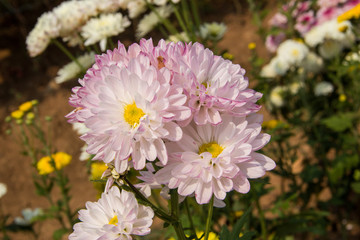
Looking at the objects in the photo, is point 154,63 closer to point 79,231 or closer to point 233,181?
point 233,181

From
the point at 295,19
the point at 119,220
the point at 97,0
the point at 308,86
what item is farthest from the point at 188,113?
the point at 295,19

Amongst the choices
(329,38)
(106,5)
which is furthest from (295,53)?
(106,5)

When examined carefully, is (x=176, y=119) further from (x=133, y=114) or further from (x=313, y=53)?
(x=313, y=53)

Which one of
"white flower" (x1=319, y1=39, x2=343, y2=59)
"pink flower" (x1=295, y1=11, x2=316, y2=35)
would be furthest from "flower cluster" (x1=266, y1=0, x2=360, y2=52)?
"white flower" (x1=319, y1=39, x2=343, y2=59)

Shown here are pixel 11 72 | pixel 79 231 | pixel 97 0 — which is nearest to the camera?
pixel 79 231

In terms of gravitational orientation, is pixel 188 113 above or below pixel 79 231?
above

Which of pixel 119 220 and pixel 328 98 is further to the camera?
pixel 328 98
